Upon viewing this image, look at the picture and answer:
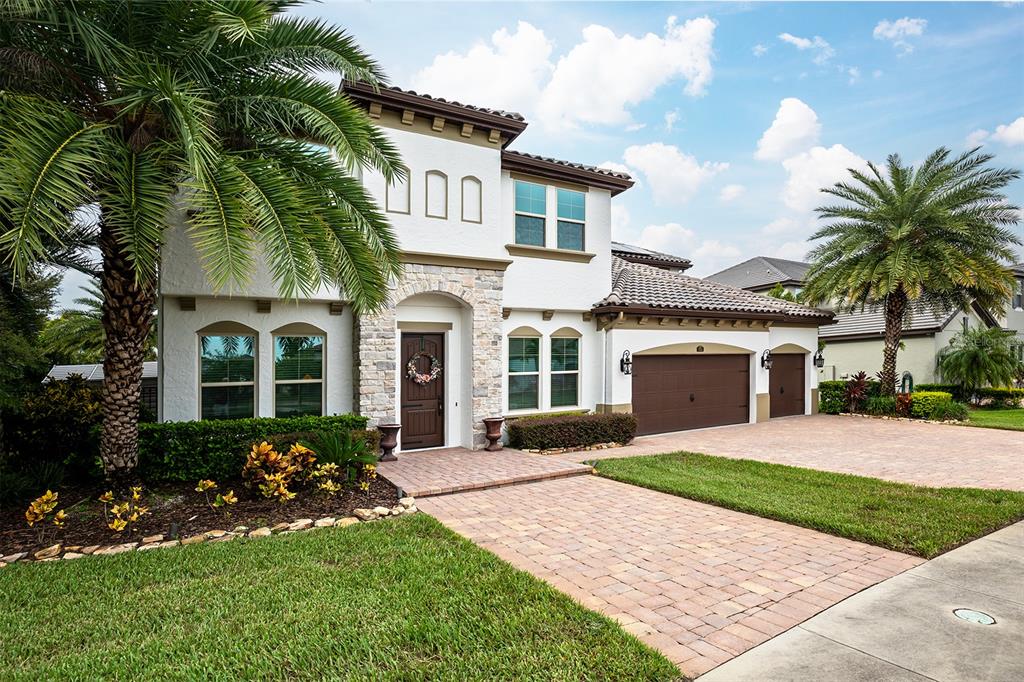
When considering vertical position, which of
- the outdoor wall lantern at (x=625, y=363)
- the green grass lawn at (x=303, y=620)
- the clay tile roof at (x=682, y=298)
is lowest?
the green grass lawn at (x=303, y=620)

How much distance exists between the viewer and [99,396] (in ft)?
32.2

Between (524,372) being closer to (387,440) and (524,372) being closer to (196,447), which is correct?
(387,440)

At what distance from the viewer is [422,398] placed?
459 inches

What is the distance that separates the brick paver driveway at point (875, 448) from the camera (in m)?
9.79

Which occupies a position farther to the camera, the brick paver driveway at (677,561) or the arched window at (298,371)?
the arched window at (298,371)

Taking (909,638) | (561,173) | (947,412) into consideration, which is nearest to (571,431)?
(561,173)

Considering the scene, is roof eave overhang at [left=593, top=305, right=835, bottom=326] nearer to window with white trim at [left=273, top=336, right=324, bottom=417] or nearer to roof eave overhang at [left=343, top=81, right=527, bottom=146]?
roof eave overhang at [left=343, top=81, right=527, bottom=146]

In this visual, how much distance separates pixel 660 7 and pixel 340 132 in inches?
349

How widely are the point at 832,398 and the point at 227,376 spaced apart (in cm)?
1996

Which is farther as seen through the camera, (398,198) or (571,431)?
(571,431)

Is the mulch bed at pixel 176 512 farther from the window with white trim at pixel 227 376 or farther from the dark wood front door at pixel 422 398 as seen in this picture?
the dark wood front door at pixel 422 398

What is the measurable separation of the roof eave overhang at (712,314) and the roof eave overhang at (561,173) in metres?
3.23

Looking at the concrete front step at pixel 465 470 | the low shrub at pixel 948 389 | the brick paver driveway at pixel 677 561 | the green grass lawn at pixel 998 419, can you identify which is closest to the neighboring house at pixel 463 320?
the concrete front step at pixel 465 470

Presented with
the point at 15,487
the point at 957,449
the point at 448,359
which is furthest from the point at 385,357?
the point at 957,449
